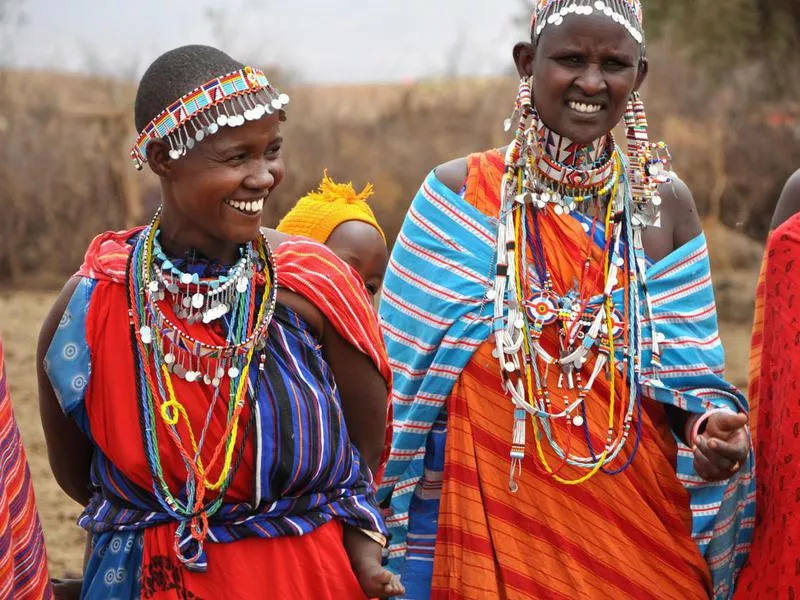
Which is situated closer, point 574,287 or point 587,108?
point 587,108

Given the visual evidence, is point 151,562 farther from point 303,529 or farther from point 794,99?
point 794,99

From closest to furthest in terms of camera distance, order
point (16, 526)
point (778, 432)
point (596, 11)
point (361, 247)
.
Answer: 1. point (16, 526)
2. point (596, 11)
3. point (778, 432)
4. point (361, 247)

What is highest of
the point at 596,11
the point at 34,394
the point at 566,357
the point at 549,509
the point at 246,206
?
the point at 596,11

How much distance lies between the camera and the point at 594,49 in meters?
3.93

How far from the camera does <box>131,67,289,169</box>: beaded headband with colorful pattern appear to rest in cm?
302

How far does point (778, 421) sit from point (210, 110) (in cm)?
222

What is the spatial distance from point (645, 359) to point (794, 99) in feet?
48.6

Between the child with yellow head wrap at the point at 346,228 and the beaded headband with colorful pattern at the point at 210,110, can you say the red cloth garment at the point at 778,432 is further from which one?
the beaded headband with colorful pattern at the point at 210,110

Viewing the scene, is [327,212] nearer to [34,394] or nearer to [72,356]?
[72,356]

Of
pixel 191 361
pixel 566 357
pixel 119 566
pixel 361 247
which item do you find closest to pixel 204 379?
pixel 191 361

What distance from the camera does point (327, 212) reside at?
4.76 m

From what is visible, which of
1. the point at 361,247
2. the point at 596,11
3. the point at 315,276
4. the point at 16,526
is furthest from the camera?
the point at 361,247

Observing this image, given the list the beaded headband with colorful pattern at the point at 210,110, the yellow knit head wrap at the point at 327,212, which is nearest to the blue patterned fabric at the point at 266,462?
the beaded headband with colorful pattern at the point at 210,110

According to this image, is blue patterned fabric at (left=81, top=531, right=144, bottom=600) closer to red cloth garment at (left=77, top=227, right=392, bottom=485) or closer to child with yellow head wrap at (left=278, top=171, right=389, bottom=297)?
red cloth garment at (left=77, top=227, right=392, bottom=485)
